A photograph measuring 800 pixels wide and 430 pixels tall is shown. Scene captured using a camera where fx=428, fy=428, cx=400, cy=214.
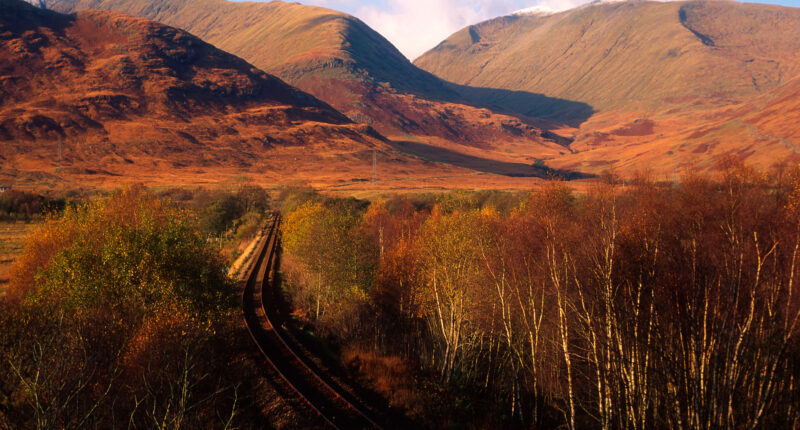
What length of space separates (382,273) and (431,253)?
28.2 feet

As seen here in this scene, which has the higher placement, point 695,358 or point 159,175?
point 695,358

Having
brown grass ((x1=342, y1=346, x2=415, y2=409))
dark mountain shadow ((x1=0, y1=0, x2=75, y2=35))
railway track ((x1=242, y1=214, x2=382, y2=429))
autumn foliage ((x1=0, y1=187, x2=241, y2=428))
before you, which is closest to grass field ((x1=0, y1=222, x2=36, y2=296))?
autumn foliage ((x1=0, y1=187, x2=241, y2=428))

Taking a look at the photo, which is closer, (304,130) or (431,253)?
(431,253)

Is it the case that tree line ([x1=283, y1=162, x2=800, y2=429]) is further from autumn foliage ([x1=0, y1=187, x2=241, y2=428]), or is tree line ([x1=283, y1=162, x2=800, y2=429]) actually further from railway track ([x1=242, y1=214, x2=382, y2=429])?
autumn foliage ([x1=0, y1=187, x2=241, y2=428])

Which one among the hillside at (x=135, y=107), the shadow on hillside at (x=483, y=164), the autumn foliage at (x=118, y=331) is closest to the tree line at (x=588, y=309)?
the autumn foliage at (x=118, y=331)

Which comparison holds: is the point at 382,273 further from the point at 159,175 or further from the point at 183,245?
the point at 159,175

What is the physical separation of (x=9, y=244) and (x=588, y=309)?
5756 cm

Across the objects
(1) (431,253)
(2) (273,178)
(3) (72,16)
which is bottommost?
(2) (273,178)

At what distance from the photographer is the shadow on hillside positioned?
547 feet

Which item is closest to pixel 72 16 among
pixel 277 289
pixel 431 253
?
pixel 277 289

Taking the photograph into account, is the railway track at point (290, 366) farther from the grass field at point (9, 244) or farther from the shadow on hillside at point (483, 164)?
the shadow on hillside at point (483, 164)

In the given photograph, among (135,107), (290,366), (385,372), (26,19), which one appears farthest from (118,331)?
(26,19)

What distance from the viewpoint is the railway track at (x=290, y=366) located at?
14.3 meters

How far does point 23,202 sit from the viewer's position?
2453 inches
